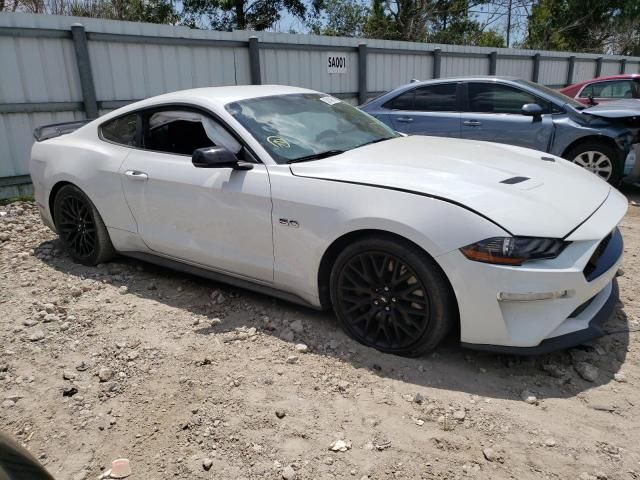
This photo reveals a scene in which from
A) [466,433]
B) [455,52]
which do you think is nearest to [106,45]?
[466,433]

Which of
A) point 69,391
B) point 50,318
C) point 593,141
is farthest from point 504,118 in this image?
point 69,391

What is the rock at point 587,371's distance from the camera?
2.91 metres

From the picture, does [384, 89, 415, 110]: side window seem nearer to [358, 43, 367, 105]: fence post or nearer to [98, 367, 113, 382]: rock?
[358, 43, 367, 105]: fence post

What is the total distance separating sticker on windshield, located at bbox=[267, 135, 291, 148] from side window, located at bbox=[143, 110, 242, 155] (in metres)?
0.21

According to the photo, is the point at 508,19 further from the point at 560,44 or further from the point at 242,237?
the point at 242,237

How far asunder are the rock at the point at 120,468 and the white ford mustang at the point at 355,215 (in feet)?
4.60

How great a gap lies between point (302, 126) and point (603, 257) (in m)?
2.05

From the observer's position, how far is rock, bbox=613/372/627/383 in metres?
2.90

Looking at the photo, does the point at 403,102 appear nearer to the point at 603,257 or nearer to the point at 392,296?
the point at 603,257

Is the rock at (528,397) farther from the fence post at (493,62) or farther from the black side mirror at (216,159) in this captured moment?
the fence post at (493,62)

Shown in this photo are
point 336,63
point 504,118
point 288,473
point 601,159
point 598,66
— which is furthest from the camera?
point 598,66

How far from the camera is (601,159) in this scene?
6652 mm

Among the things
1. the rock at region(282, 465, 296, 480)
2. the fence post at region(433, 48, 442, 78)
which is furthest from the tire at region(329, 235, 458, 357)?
the fence post at region(433, 48, 442, 78)

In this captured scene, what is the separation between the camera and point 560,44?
28406mm
